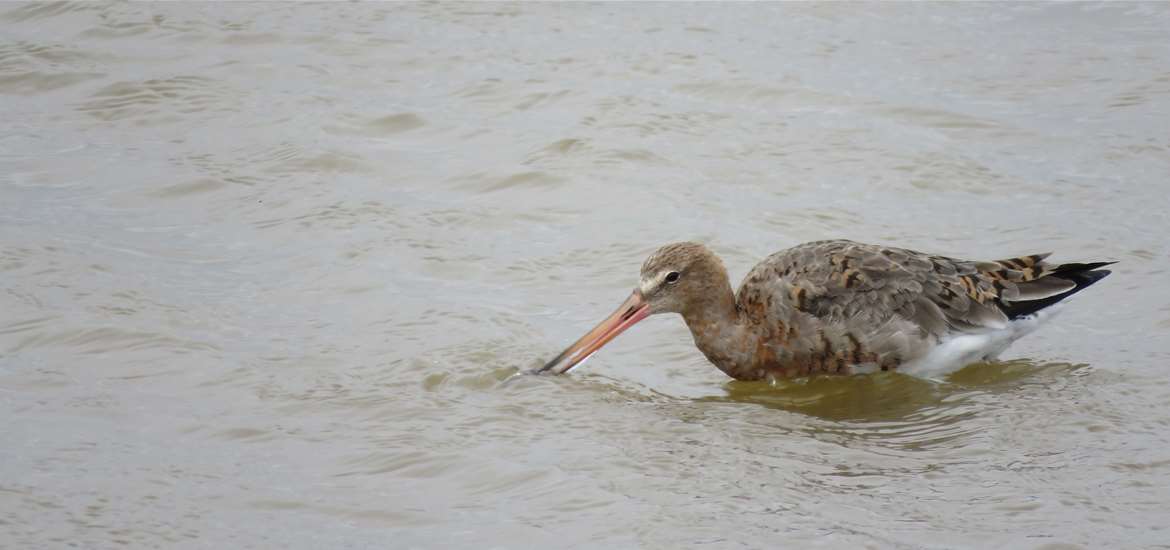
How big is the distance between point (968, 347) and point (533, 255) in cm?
282

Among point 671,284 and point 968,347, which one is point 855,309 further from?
point 671,284

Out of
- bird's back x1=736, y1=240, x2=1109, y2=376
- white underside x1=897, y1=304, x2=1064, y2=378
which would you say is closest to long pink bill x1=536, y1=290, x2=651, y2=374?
bird's back x1=736, y1=240, x2=1109, y2=376

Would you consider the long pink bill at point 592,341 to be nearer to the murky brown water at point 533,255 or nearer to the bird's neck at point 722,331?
the murky brown water at point 533,255

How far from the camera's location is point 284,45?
40.6 ft

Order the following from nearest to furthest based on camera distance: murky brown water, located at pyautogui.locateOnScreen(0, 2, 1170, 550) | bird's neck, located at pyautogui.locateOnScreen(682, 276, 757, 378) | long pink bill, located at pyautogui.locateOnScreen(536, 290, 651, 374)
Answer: murky brown water, located at pyautogui.locateOnScreen(0, 2, 1170, 550) → long pink bill, located at pyautogui.locateOnScreen(536, 290, 651, 374) → bird's neck, located at pyautogui.locateOnScreen(682, 276, 757, 378)

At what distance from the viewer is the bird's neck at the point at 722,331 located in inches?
296

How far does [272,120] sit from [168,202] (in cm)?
148

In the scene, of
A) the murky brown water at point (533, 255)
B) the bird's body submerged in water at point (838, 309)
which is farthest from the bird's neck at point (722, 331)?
the murky brown water at point (533, 255)

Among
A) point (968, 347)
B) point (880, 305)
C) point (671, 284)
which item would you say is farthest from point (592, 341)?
point (968, 347)

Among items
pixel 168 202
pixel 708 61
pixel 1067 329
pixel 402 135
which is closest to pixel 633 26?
pixel 708 61

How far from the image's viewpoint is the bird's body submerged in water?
746 cm

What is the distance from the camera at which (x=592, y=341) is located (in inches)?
291

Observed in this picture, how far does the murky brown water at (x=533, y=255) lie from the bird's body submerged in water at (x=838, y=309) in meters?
0.18

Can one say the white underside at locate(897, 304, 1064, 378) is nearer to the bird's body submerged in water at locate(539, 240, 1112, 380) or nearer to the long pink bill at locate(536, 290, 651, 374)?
the bird's body submerged in water at locate(539, 240, 1112, 380)
